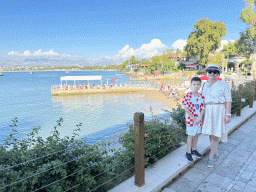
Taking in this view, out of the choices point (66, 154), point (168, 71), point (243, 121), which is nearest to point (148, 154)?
point (66, 154)

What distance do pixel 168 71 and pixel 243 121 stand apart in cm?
6191

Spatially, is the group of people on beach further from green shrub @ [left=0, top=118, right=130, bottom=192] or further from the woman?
green shrub @ [left=0, top=118, right=130, bottom=192]

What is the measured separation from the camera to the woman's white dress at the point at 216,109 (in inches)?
108

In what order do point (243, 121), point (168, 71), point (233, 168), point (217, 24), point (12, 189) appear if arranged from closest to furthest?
point (12, 189), point (233, 168), point (243, 121), point (217, 24), point (168, 71)

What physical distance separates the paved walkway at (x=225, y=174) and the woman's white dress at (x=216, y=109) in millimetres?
658

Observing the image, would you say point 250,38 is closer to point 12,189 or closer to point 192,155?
point 192,155

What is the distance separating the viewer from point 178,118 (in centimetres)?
424

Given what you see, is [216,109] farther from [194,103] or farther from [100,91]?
[100,91]

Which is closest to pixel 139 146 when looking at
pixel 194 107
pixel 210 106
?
pixel 194 107

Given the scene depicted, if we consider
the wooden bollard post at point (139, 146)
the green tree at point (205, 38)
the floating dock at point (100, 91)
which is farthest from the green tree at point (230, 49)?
the wooden bollard post at point (139, 146)

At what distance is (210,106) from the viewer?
283cm

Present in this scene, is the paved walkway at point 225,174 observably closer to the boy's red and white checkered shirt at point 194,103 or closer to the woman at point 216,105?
the woman at point 216,105

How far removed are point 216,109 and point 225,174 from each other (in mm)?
1100

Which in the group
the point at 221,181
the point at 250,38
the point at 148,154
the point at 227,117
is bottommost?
the point at 221,181
